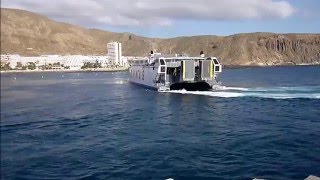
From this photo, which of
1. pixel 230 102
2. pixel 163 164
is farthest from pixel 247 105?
pixel 163 164

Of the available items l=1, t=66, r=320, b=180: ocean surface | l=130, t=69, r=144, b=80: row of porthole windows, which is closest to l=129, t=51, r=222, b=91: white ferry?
l=130, t=69, r=144, b=80: row of porthole windows

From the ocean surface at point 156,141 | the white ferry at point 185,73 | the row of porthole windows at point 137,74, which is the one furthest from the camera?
the row of porthole windows at point 137,74

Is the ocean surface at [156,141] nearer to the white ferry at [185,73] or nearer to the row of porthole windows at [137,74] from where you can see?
the white ferry at [185,73]

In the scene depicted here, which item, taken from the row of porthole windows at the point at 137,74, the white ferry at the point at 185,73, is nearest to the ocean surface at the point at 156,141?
the white ferry at the point at 185,73

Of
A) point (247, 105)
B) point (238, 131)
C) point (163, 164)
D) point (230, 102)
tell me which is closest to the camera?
point (163, 164)

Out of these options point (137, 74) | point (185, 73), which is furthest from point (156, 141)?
point (137, 74)

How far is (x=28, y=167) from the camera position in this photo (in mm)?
18469

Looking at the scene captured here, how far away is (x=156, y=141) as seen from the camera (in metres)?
27.9

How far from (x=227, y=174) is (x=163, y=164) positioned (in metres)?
3.78

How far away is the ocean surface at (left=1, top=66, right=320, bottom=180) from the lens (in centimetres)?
1878

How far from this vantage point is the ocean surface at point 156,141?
18.8 metres

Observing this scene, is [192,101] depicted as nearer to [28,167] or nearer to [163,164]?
[163,164]

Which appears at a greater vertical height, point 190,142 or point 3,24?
point 3,24

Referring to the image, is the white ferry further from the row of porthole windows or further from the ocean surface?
the ocean surface
